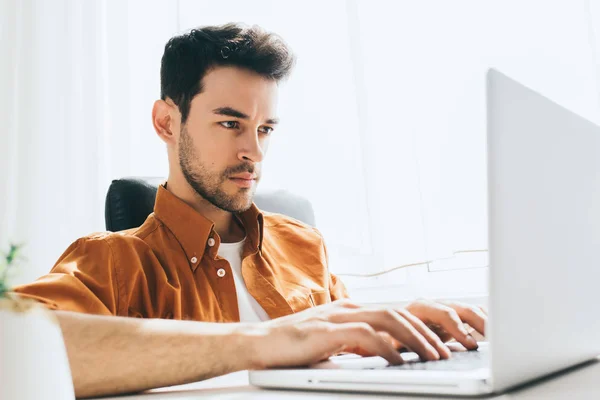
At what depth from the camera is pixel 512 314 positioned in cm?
40

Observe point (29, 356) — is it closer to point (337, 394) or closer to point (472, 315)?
point (337, 394)

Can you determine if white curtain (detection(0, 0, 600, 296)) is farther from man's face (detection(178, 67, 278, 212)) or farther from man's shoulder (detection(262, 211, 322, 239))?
man's face (detection(178, 67, 278, 212))

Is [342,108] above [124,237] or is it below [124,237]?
above

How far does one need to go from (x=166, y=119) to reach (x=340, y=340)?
0.95 meters

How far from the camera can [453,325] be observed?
2.27 feet

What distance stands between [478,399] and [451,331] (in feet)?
0.95

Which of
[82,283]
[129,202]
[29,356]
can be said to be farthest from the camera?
[129,202]

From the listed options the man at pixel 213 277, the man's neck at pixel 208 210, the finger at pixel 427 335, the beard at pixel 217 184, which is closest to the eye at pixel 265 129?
the man at pixel 213 277

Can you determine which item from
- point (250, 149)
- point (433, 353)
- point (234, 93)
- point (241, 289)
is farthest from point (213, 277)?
point (433, 353)

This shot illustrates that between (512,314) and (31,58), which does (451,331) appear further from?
(31,58)

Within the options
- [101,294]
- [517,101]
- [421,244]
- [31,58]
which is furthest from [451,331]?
[31,58]

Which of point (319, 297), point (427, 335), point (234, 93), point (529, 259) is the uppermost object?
point (234, 93)

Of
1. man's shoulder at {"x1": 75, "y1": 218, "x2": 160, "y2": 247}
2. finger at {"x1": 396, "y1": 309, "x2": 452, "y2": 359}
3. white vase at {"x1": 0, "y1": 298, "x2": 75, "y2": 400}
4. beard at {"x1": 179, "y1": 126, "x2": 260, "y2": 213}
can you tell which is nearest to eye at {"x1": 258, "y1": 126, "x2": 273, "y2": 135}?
beard at {"x1": 179, "y1": 126, "x2": 260, "y2": 213}

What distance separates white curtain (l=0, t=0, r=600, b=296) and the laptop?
971 mm
